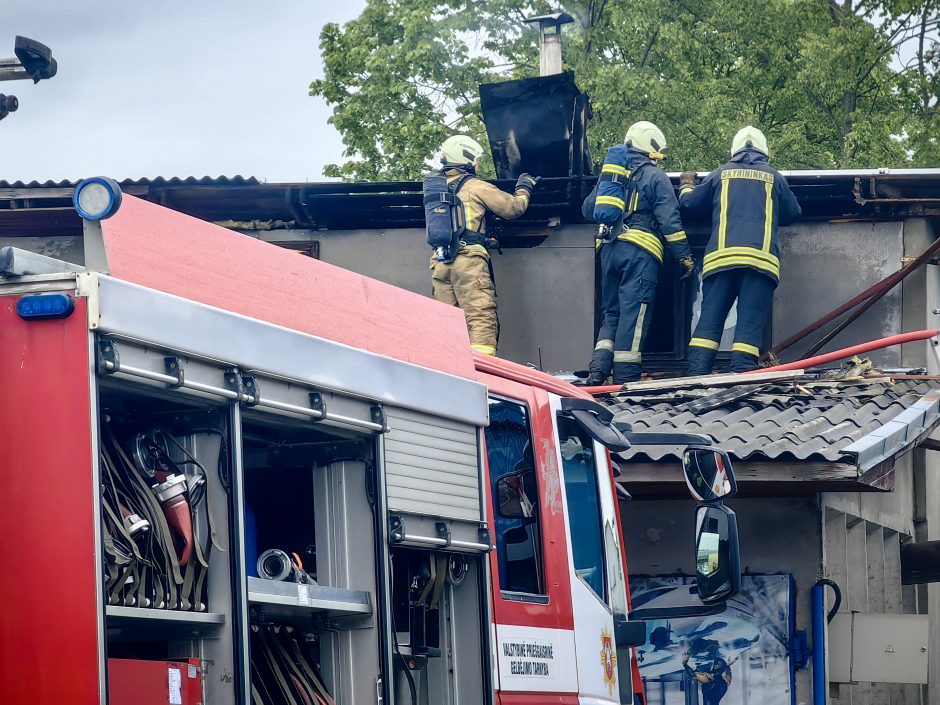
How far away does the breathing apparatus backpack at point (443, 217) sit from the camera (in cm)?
1243

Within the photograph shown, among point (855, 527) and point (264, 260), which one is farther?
point (855, 527)

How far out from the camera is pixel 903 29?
2336 cm

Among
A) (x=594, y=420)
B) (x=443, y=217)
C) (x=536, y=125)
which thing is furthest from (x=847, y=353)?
(x=594, y=420)

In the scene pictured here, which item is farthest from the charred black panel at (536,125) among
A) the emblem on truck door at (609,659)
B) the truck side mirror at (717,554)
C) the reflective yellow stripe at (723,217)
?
the truck side mirror at (717,554)

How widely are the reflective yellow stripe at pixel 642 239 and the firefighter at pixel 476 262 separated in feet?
2.94

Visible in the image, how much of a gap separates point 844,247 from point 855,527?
3.06 metres

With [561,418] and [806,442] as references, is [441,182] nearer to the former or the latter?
[806,442]

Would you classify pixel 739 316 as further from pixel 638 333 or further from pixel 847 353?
pixel 847 353

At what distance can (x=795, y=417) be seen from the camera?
9.54 m

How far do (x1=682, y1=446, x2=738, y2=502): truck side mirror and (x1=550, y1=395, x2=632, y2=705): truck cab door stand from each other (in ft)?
1.48

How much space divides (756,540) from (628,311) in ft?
9.96

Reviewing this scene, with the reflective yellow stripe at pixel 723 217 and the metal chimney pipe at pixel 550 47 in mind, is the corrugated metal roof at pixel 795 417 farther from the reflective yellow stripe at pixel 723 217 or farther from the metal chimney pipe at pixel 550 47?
the metal chimney pipe at pixel 550 47

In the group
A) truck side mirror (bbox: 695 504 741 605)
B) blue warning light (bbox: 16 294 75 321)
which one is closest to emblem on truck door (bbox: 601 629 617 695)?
truck side mirror (bbox: 695 504 741 605)

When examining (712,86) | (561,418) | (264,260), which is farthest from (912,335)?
(712,86)
